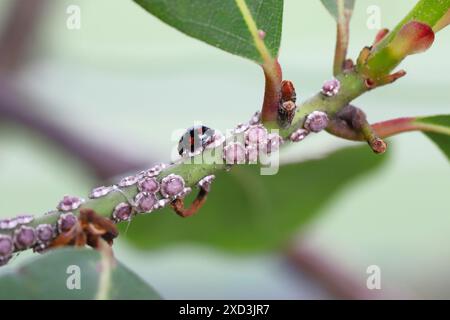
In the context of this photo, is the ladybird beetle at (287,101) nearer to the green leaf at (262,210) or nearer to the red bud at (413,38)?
the red bud at (413,38)

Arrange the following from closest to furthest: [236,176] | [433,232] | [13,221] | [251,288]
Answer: [13,221], [236,176], [251,288], [433,232]

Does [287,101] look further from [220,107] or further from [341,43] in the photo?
[220,107]

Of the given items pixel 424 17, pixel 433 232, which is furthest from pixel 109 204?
pixel 433 232

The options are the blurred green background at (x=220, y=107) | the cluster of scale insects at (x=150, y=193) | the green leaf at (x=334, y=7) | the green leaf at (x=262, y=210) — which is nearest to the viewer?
the cluster of scale insects at (x=150, y=193)

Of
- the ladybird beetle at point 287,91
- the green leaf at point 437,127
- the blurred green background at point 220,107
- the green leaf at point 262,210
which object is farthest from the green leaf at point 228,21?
the blurred green background at point 220,107

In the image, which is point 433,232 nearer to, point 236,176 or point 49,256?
point 236,176

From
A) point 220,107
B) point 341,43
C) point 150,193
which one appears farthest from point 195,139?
point 220,107
